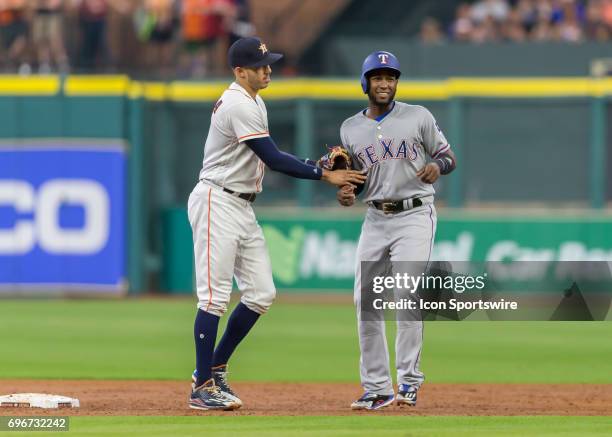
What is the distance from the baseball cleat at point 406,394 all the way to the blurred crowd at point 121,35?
408 inches

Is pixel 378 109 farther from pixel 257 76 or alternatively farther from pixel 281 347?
pixel 281 347

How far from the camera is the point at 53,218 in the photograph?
1546 centimetres

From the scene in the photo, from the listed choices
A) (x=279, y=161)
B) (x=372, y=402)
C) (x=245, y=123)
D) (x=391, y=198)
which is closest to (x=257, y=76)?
(x=245, y=123)

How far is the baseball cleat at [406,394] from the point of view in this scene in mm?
7551

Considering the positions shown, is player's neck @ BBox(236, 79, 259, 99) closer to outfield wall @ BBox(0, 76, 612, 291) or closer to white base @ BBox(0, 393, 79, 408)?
white base @ BBox(0, 393, 79, 408)

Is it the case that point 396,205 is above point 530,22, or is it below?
below

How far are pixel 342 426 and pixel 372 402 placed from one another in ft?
2.80

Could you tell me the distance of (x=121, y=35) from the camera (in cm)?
1905

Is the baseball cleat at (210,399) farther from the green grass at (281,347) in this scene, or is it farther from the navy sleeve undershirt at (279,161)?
the green grass at (281,347)

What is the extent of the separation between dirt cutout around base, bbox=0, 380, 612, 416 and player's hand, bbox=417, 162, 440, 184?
1.29 meters

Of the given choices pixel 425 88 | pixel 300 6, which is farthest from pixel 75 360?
pixel 300 6

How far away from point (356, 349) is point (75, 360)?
2347 millimetres

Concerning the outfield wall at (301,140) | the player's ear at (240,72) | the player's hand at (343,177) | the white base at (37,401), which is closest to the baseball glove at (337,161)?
the player's hand at (343,177)

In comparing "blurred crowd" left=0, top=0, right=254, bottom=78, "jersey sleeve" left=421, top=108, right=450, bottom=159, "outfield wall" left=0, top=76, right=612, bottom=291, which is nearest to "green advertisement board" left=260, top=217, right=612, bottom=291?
"outfield wall" left=0, top=76, right=612, bottom=291
